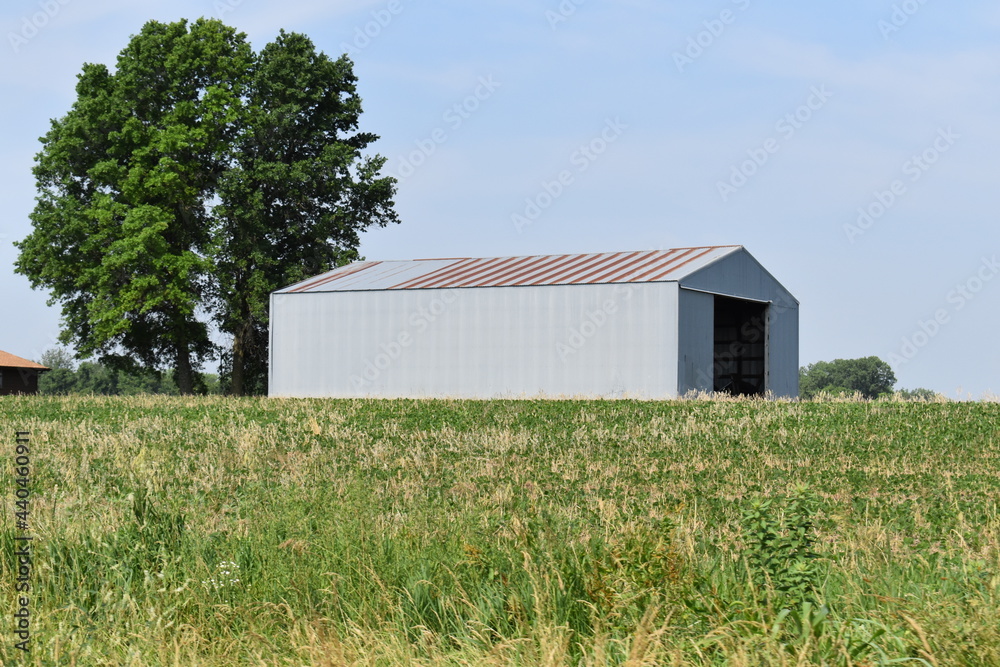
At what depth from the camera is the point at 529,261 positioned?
37.1 meters

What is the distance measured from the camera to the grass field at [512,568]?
5.82m

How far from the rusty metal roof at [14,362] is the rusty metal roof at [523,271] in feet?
86.0

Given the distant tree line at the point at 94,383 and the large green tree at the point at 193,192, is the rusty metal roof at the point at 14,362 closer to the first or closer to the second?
the large green tree at the point at 193,192

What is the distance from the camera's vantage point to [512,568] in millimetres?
6867

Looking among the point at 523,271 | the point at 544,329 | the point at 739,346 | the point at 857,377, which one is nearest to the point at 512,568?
the point at 544,329

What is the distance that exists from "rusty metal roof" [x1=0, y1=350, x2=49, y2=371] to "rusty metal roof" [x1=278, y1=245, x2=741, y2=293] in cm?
2620

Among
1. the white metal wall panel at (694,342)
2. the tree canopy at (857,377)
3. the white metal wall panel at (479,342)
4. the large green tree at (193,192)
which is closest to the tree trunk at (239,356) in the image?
the large green tree at (193,192)

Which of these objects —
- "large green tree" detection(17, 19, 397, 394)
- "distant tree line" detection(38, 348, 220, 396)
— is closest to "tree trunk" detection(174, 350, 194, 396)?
"large green tree" detection(17, 19, 397, 394)

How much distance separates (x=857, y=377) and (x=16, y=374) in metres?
86.2

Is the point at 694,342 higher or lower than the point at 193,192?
lower

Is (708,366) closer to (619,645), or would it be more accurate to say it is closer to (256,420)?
(256,420)

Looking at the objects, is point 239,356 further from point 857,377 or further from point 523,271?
point 857,377

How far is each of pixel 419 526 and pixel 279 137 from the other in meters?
38.5

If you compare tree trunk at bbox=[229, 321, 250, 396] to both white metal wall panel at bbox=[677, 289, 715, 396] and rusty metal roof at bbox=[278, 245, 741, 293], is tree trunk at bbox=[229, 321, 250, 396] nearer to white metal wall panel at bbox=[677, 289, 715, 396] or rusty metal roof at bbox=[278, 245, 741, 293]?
rusty metal roof at bbox=[278, 245, 741, 293]
